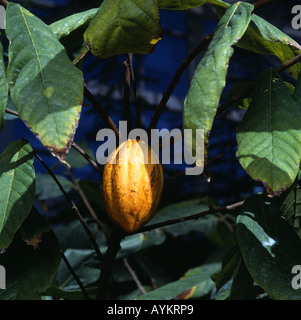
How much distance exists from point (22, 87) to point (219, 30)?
0.24m

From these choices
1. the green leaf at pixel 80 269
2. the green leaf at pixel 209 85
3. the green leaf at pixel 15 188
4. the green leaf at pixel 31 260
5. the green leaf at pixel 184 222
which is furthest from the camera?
→ the green leaf at pixel 184 222

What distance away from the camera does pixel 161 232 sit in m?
1.32

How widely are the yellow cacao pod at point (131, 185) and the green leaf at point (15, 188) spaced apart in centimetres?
11

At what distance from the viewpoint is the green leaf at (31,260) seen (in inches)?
29.3

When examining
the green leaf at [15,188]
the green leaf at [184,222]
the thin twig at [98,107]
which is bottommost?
the green leaf at [184,222]

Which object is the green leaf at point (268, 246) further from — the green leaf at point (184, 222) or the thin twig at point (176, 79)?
the green leaf at point (184, 222)

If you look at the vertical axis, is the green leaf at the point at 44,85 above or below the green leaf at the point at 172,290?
above

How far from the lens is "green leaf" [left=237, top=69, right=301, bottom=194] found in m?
0.57

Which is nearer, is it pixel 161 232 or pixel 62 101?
pixel 62 101

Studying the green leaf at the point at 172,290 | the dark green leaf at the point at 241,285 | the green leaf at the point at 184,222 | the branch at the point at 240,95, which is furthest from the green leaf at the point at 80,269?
the branch at the point at 240,95

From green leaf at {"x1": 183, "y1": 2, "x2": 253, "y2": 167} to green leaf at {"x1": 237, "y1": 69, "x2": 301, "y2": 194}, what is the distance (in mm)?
100

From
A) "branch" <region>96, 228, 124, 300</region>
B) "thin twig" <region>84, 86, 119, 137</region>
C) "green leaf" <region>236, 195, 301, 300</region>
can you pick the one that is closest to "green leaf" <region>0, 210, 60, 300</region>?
"branch" <region>96, 228, 124, 300</region>
